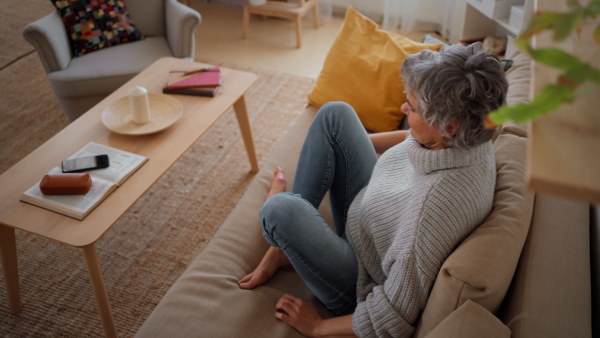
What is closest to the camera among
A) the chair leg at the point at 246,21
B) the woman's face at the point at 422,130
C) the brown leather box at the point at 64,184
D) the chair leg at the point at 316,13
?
the woman's face at the point at 422,130

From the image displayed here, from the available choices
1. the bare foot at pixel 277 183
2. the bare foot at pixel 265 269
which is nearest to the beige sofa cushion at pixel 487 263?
the bare foot at pixel 265 269

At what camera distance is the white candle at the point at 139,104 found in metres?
1.94

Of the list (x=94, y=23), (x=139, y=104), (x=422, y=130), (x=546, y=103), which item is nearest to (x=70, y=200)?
(x=139, y=104)

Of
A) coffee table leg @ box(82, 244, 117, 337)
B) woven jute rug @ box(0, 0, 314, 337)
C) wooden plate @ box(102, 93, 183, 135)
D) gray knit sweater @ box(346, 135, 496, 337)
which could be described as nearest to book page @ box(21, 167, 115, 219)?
coffee table leg @ box(82, 244, 117, 337)

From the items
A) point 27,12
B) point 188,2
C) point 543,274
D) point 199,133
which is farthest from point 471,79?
point 27,12

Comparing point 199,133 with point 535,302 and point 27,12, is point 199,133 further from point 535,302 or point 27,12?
point 27,12

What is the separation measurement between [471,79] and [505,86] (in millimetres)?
88

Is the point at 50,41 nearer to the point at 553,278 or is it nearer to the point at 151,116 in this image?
the point at 151,116

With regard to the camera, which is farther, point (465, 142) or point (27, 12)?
point (27, 12)

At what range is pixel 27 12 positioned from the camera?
13.3ft

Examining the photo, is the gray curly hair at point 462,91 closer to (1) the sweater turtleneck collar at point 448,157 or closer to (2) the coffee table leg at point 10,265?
(1) the sweater turtleneck collar at point 448,157

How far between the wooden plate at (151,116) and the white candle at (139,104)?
3 cm

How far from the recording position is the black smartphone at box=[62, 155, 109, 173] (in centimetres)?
178

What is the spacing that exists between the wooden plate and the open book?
116 millimetres
